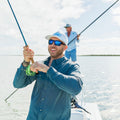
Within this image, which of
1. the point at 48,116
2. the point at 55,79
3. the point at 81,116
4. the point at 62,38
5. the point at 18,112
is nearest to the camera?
the point at 55,79

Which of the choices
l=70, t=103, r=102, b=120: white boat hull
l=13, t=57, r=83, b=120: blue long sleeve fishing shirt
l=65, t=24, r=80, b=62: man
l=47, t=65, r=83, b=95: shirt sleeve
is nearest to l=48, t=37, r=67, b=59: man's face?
l=13, t=57, r=83, b=120: blue long sleeve fishing shirt

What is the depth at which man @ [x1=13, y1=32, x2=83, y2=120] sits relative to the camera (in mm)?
1807

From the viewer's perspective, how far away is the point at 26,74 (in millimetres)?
1977

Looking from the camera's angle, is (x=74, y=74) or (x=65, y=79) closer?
(x=65, y=79)

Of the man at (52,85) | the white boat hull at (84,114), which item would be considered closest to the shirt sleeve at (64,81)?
the man at (52,85)

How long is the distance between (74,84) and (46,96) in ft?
1.08

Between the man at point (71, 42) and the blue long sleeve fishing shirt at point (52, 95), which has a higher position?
the man at point (71, 42)

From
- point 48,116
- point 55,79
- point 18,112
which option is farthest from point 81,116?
point 18,112

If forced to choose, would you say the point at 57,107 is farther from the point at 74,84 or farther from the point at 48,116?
the point at 74,84

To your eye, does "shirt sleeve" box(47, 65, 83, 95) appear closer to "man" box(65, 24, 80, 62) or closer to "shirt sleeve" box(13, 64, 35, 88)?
"shirt sleeve" box(13, 64, 35, 88)

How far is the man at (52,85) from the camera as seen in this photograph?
1807mm

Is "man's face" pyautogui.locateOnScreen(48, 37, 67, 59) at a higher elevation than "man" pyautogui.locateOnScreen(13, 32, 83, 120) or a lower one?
higher

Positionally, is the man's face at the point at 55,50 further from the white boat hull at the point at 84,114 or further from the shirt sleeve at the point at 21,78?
the white boat hull at the point at 84,114

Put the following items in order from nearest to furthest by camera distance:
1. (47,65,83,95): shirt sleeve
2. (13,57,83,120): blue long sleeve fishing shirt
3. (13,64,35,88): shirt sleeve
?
(47,65,83,95): shirt sleeve < (13,57,83,120): blue long sleeve fishing shirt < (13,64,35,88): shirt sleeve
